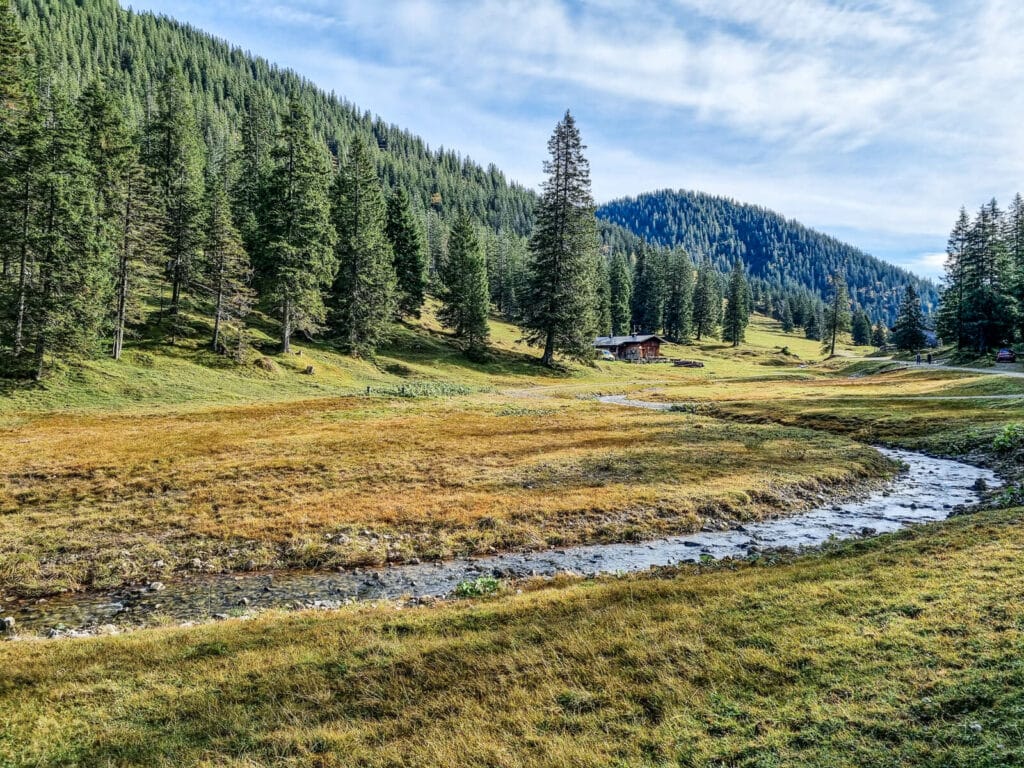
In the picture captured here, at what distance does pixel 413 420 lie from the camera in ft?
112

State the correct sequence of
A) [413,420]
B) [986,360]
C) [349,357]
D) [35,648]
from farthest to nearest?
[986,360]
[349,357]
[413,420]
[35,648]

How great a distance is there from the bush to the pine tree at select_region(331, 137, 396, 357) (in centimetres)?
5380

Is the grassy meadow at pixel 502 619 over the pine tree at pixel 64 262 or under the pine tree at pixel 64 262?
under

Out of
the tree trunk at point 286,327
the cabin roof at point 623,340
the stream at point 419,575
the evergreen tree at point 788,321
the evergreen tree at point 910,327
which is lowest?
the stream at point 419,575

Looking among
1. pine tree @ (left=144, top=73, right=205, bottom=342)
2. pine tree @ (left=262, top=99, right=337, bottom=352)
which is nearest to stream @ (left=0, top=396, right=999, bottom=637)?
pine tree @ (left=262, top=99, right=337, bottom=352)

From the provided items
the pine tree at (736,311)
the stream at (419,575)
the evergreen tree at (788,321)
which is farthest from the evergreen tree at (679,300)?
the stream at (419,575)

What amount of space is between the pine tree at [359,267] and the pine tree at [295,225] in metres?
5.94

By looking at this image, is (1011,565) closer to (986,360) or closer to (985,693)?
(985,693)

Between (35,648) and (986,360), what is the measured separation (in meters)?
85.9

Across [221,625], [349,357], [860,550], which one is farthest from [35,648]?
[349,357]

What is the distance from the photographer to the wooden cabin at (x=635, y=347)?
10888 centimetres

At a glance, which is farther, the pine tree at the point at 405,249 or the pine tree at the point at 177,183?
the pine tree at the point at 405,249

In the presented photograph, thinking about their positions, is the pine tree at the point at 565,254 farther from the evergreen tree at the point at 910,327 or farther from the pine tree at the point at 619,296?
the evergreen tree at the point at 910,327

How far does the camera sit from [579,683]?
23.9ft
